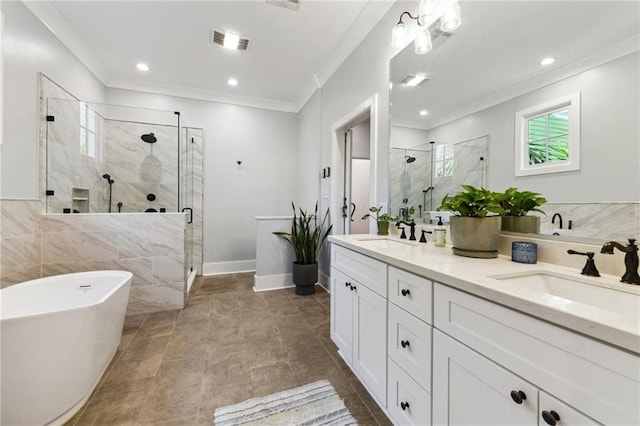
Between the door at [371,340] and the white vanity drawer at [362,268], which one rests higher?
the white vanity drawer at [362,268]

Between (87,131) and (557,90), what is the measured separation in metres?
4.30

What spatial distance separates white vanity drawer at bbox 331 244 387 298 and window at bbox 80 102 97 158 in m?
3.22

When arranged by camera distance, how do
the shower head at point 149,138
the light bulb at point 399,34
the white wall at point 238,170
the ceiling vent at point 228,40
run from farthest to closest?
1. the white wall at point 238,170
2. the shower head at point 149,138
3. the ceiling vent at point 228,40
4. the light bulb at point 399,34

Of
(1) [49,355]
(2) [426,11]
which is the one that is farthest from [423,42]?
(1) [49,355]

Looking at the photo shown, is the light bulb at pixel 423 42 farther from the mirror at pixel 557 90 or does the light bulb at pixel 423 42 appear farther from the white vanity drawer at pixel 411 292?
the white vanity drawer at pixel 411 292

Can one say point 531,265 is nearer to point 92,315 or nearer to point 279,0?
point 92,315

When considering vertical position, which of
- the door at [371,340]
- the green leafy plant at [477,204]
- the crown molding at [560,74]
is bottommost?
the door at [371,340]

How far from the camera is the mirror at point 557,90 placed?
3.00 ft

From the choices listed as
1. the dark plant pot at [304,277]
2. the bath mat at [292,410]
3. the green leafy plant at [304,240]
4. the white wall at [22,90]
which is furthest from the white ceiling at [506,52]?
→ the white wall at [22,90]

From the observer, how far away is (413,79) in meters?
1.89

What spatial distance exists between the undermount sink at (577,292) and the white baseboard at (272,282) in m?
2.84

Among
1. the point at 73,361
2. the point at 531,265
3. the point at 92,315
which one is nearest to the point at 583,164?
the point at 531,265

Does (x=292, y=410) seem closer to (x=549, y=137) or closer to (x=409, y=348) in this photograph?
(x=409, y=348)

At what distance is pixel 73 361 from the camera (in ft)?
Result: 4.32
